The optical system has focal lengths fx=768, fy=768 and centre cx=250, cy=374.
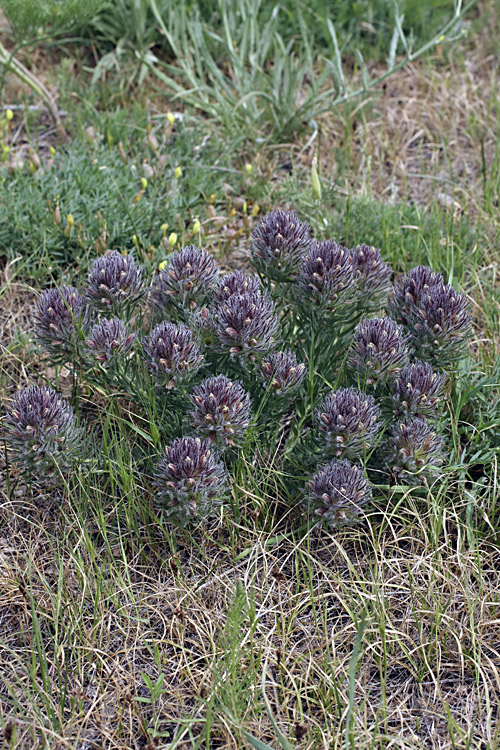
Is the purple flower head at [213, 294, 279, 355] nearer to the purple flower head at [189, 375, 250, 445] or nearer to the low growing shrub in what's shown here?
the low growing shrub

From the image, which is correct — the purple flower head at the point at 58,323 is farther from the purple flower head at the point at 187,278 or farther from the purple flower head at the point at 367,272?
the purple flower head at the point at 367,272

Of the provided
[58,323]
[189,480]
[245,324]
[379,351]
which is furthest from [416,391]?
[58,323]

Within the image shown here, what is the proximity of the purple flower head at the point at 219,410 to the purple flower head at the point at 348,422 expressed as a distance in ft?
0.86

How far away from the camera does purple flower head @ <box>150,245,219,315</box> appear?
264cm

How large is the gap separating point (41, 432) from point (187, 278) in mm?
716

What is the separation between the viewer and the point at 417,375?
2.50 m

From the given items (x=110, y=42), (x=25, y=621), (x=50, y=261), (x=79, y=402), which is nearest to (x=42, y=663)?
(x=25, y=621)

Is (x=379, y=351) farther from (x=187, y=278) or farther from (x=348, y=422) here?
(x=187, y=278)

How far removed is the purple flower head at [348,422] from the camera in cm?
239

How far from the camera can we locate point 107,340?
8.07 ft

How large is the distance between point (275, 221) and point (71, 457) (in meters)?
1.06

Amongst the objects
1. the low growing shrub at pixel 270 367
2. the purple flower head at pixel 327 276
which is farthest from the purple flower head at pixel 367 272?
the purple flower head at pixel 327 276

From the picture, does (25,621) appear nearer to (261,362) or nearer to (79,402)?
(79,402)


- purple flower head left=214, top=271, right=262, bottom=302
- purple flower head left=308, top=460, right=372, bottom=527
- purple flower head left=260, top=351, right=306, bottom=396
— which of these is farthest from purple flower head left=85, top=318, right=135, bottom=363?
purple flower head left=308, top=460, right=372, bottom=527
